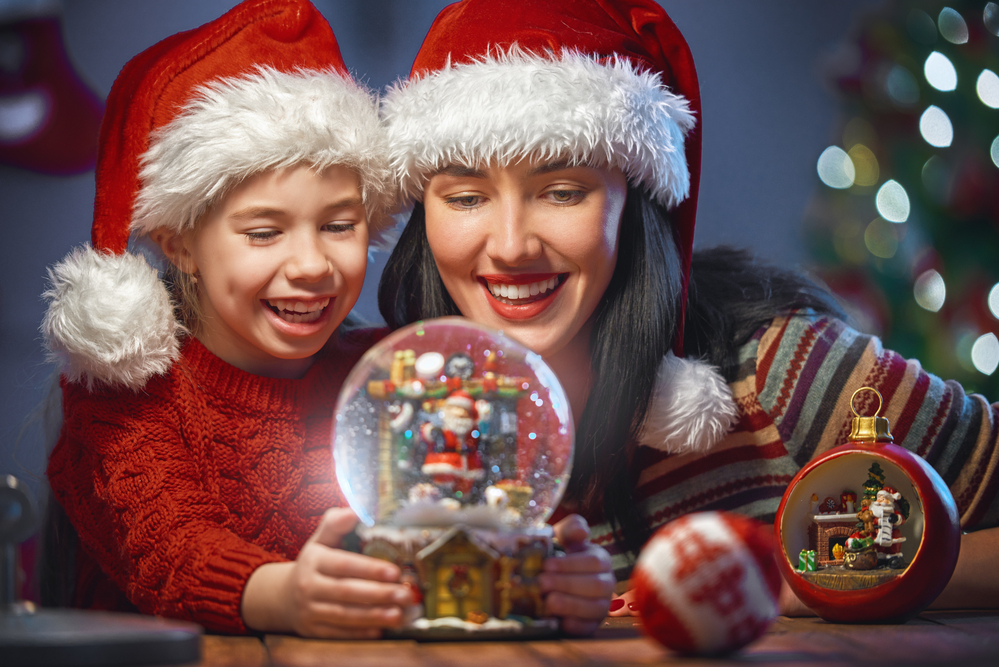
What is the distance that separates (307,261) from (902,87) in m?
2.00

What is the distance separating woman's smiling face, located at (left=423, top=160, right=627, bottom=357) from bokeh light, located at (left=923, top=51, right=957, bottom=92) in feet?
4.95

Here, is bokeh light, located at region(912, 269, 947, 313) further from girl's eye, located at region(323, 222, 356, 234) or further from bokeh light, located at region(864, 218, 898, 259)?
girl's eye, located at region(323, 222, 356, 234)

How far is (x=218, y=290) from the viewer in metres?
1.46

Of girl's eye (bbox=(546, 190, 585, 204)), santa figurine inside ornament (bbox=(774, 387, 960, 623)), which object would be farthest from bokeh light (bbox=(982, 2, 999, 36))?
santa figurine inside ornament (bbox=(774, 387, 960, 623))

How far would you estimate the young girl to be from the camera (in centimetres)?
141

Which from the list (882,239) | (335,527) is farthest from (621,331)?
(882,239)

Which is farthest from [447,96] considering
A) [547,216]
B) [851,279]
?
[851,279]

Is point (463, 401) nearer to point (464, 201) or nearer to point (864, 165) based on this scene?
point (464, 201)

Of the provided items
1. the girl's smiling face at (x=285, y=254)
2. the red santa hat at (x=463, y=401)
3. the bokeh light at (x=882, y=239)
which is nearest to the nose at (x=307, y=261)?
the girl's smiling face at (x=285, y=254)

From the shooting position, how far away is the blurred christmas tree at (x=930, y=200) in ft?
8.32

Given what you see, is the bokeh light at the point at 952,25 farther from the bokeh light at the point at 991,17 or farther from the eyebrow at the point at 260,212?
the eyebrow at the point at 260,212

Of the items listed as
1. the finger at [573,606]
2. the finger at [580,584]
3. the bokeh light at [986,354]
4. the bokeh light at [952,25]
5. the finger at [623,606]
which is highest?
the bokeh light at [952,25]

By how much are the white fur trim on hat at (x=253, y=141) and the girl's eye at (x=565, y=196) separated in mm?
273

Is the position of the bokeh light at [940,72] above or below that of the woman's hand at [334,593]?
above
